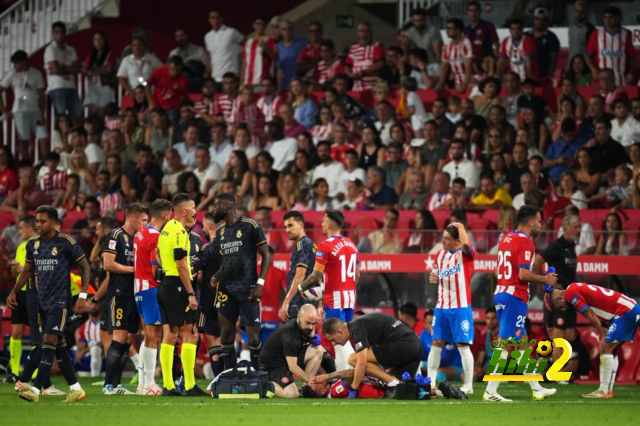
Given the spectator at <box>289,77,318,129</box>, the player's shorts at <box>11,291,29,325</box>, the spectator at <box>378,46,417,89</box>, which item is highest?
the spectator at <box>378,46,417,89</box>

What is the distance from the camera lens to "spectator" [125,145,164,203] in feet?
69.6

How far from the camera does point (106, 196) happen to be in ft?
70.4

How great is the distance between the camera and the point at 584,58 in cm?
2172

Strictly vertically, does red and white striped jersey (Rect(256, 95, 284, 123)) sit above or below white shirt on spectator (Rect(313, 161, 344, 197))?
above

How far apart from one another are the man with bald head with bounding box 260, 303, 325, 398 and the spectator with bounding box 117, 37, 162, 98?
37.9 feet

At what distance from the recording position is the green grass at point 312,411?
1041 centimetres

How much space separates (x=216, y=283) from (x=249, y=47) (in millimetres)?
10202

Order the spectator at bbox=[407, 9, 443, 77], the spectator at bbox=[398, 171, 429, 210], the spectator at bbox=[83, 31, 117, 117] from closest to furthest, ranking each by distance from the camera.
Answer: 1. the spectator at bbox=[398, 171, 429, 210]
2. the spectator at bbox=[407, 9, 443, 77]
3. the spectator at bbox=[83, 31, 117, 117]

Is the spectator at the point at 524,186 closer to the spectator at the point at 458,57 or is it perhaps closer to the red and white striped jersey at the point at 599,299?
the spectator at the point at 458,57

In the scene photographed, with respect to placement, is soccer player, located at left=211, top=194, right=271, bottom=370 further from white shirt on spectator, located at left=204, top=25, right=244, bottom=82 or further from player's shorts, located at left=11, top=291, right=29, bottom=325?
white shirt on spectator, located at left=204, top=25, right=244, bottom=82

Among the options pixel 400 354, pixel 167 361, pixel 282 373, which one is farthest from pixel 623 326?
pixel 167 361

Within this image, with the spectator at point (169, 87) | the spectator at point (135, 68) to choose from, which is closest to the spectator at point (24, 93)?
the spectator at point (135, 68)

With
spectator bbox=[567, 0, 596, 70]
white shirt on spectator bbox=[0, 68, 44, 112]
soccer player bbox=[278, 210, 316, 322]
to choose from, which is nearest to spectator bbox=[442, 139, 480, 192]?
spectator bbox=[567, 0, 596, 70]

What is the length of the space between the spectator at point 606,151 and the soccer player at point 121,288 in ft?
27.1
